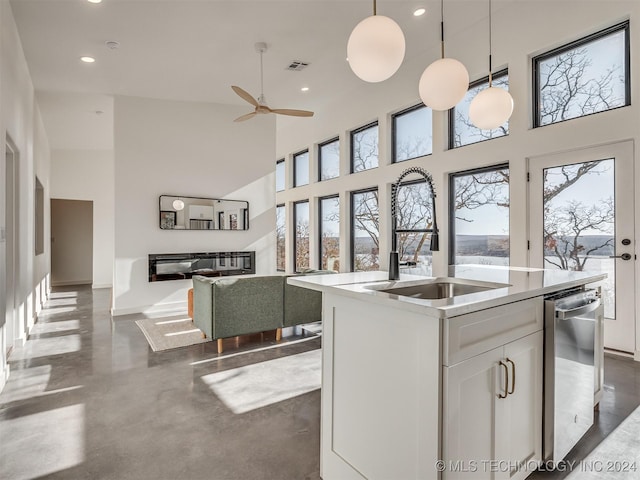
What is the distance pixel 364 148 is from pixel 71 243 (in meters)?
7.69

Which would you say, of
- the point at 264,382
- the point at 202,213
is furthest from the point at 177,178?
the point at 264,382

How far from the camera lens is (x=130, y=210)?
5.76 metres

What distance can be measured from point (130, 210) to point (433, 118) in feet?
15.0

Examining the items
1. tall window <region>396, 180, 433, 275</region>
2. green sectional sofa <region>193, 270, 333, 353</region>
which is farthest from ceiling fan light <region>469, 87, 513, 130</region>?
tall window <region>396, 180, 433, 275</region>

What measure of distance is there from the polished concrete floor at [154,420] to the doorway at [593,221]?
55 centimetres

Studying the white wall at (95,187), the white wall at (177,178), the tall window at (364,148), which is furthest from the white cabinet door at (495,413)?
the white wall at (95,187)

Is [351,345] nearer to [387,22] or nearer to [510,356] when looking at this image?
[510,356]

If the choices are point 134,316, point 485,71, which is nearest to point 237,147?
point 134,316

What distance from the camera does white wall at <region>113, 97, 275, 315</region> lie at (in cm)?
573

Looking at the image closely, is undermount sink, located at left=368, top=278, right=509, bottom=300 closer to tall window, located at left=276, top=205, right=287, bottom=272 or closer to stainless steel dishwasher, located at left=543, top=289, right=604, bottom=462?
stainless steel dishwasher, located at left=543, top=289, right=604, bottom=462

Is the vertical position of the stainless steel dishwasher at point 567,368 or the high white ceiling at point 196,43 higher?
the high white ceiling at point 196,43

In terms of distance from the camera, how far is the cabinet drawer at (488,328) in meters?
1.25

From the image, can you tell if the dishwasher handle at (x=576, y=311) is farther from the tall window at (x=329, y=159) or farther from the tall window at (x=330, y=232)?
the tall window at (x=329, y=159)

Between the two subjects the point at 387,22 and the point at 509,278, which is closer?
the point at 387,22
